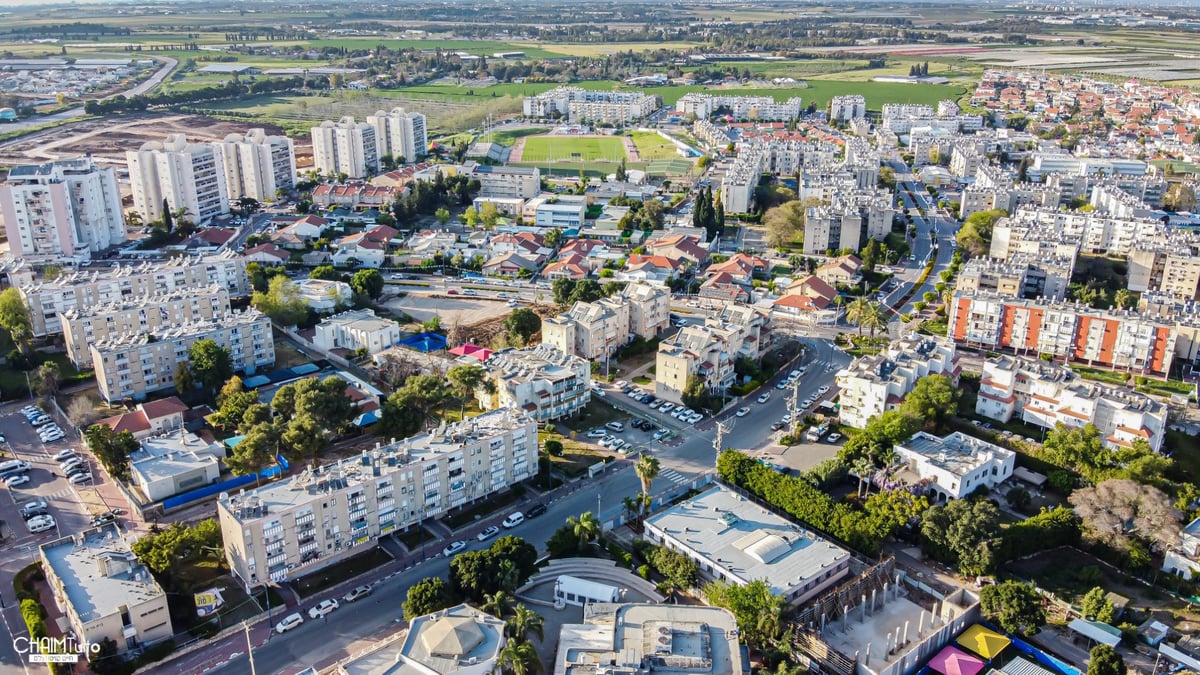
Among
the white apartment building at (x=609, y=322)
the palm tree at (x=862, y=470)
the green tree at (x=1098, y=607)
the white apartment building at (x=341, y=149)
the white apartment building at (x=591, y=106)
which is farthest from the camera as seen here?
the white apartment building at (x=591, y=106)

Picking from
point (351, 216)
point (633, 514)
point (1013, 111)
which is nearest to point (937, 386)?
point (633, 514)

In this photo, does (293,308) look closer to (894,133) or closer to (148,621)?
(148,621)

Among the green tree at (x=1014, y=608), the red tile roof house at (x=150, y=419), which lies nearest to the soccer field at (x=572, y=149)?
the red tile roof house at (x=150, y=419)

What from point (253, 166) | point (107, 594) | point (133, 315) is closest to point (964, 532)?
point (107, 594)

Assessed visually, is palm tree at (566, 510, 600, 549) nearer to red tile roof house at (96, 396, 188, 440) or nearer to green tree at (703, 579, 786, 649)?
green tree at (703, 579, 786, 649)

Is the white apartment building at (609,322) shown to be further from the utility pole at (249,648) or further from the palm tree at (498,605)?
the utility pole at (249,648)
